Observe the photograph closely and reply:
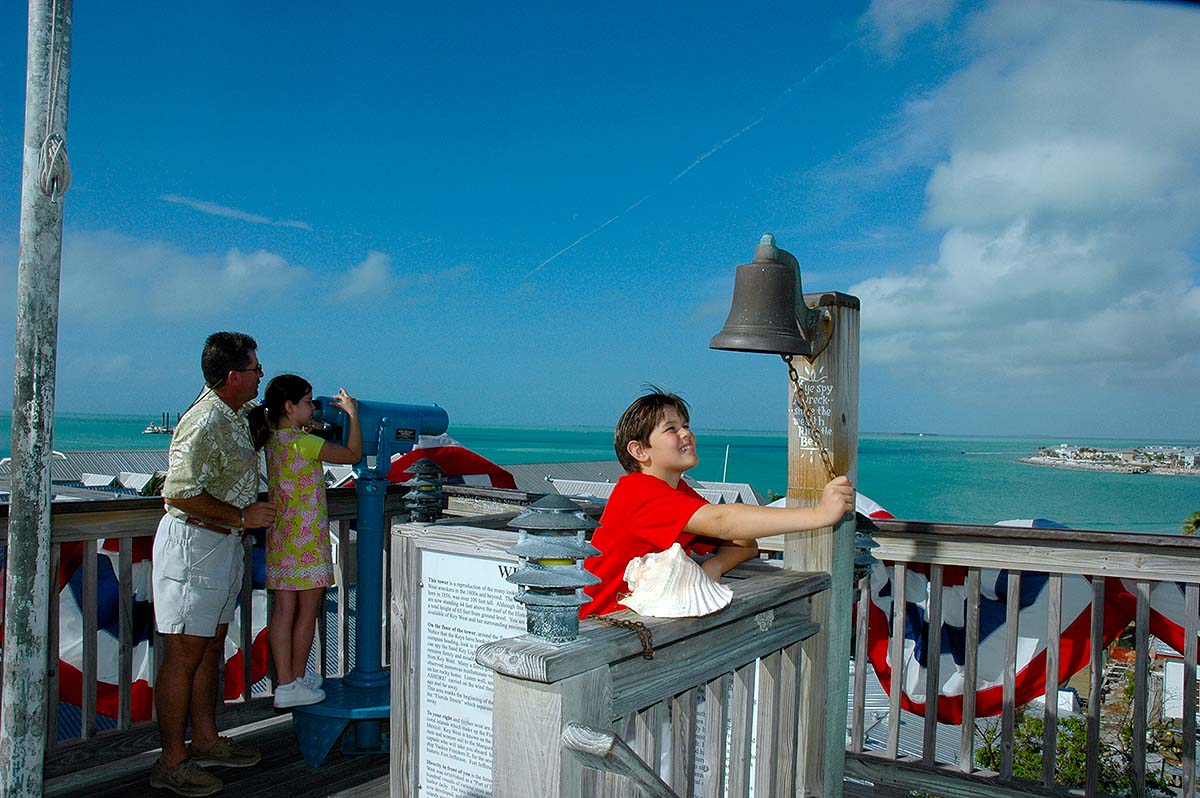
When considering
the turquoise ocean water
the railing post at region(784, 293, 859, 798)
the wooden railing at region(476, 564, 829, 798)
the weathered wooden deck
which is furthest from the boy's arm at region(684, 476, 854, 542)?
the turquoise ocean water

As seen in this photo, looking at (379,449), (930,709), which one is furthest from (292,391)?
(930,709)

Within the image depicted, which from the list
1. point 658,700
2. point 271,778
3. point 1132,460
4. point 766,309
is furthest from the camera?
point 1132,460

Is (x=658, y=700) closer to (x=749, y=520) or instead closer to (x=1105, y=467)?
(x=749, y=520)

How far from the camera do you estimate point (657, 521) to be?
2215 millimetres

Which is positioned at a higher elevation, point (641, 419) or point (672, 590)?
point (641, 419)

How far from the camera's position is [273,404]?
12.1 feet

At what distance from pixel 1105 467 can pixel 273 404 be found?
532 feet

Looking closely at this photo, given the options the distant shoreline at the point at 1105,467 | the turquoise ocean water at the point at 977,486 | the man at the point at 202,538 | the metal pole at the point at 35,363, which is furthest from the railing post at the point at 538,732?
the distant shoreline at the point at 1105,467

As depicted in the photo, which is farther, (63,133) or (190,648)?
(190,648)

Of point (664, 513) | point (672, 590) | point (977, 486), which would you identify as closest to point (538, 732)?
point (672, 590)

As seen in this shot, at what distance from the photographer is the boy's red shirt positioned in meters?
2.20

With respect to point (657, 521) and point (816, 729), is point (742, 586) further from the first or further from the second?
point (816, 729)

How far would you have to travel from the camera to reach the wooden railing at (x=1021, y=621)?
111 inches

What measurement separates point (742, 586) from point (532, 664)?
2.95 ft
